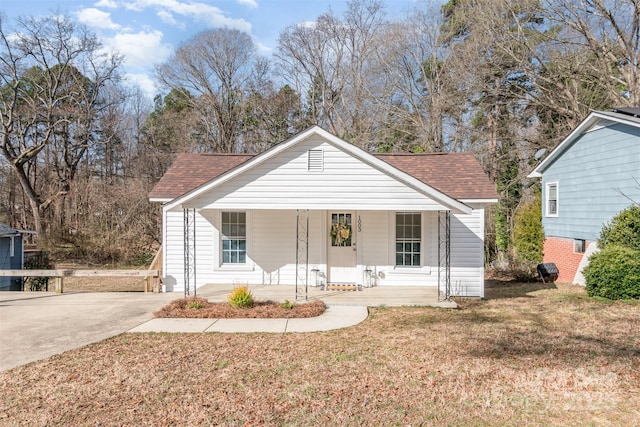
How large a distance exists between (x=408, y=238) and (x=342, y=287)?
2.42 metres

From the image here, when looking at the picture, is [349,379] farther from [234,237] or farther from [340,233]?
[234,237]

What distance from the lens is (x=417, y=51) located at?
84.9 feet

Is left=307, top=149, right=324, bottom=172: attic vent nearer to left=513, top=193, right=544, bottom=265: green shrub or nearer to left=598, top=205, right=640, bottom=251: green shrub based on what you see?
left=598, top=205, right=640, bottom=251: green shrub

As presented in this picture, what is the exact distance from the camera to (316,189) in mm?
9812

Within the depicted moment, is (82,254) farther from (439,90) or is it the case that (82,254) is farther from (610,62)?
(610,62)

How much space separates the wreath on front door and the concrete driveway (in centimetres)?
461

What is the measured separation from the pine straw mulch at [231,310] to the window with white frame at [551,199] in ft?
39.7

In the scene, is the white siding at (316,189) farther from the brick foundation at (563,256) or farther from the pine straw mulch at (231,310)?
the brick foundation at (563,256)

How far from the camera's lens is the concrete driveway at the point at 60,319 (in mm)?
6375

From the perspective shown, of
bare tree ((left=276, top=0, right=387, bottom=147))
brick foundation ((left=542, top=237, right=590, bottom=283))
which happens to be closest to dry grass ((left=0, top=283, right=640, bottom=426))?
brick foundation ((left=542, top=237, right=590, bottom=283))

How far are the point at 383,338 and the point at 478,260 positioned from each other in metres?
5.54

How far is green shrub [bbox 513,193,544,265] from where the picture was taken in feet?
57.0

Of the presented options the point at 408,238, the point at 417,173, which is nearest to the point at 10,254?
the point at 408,238

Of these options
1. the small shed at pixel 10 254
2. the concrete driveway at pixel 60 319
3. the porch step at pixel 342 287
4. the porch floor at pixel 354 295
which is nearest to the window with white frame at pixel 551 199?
the porch floor at pixel 354 295
